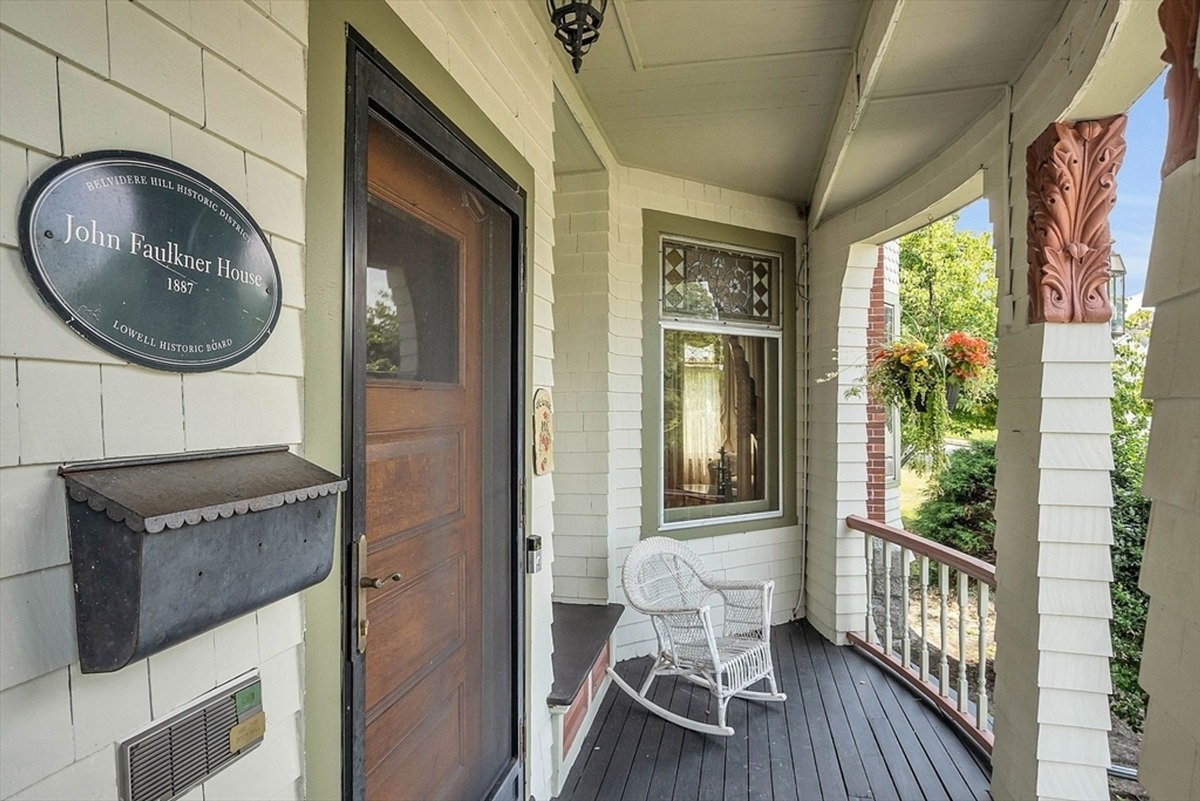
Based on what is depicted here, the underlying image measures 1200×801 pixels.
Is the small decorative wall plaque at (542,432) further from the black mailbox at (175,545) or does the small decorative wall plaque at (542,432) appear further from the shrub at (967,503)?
the shrub at (967,503)

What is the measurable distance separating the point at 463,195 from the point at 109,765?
136cm

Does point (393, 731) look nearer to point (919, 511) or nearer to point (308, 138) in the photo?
point (308, 138)

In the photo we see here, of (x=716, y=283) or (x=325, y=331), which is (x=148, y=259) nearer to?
(x=325, y=331)

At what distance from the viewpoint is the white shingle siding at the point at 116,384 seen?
567 mm

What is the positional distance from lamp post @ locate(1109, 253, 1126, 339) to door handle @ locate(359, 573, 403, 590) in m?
2.37

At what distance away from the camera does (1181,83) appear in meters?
0.86

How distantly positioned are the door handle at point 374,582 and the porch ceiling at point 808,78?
2001 millimetres

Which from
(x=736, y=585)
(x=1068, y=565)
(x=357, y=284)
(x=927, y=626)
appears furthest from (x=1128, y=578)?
(x=357, y=284)

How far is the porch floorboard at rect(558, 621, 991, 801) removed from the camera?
2.34m

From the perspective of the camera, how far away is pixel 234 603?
71 centimetres

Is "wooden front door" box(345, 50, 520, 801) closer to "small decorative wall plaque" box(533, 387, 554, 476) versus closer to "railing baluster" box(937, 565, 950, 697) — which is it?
"small decorative wall plaque" box(533, 387, 554, 476)

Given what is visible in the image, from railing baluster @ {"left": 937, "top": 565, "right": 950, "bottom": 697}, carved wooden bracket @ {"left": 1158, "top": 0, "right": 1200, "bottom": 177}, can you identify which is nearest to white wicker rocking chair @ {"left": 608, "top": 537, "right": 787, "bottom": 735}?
railing baluster @ {"left": 937, "top": 565, "right": 950, "bottom": 697}

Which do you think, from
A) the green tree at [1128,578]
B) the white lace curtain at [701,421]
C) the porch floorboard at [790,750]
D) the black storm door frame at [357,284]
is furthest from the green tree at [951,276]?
the black storm door frame at [357,284]

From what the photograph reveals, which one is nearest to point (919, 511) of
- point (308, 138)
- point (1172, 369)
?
point (1172, 369)
